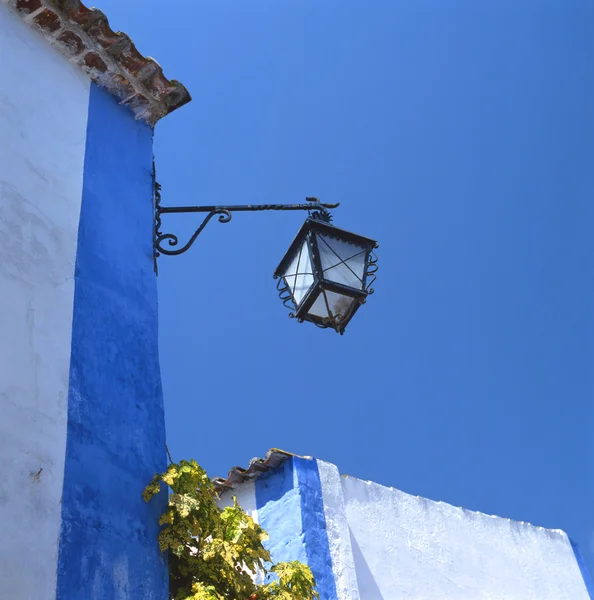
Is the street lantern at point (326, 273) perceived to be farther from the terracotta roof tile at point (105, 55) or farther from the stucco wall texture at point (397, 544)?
the stucco wall texture at point (397, 544)

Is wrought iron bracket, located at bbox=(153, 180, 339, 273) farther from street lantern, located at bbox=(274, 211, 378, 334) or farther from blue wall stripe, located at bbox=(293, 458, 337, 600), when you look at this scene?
blue wall stripe, located at bbox=(293, 458, 337, 600)

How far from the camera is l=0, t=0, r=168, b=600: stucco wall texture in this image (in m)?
3.69

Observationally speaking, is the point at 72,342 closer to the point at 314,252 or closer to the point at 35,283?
the point at 35,283

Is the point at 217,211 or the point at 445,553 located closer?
the point at 217,211

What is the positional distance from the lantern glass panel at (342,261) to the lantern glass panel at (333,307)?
0.09 m

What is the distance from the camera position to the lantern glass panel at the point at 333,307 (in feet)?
16.3

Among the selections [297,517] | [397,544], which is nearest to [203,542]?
[297,517]

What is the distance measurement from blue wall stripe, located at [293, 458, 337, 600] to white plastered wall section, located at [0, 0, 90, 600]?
132 inches

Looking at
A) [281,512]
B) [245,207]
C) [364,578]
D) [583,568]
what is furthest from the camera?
[583,568]

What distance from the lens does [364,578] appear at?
7.30m

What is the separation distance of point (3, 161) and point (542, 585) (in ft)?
22.8

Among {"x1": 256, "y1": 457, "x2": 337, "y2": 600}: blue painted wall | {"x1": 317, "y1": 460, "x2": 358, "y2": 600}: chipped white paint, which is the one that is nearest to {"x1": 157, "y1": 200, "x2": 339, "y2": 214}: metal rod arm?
{"x1": 256, "y1": 457, "x2": 337, "y2": 600}: blue painted wall

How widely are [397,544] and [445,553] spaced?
0.62 metres

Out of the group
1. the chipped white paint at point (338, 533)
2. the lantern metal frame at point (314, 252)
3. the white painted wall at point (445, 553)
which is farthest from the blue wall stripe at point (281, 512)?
the lantern metal frame at point (314, 252)
